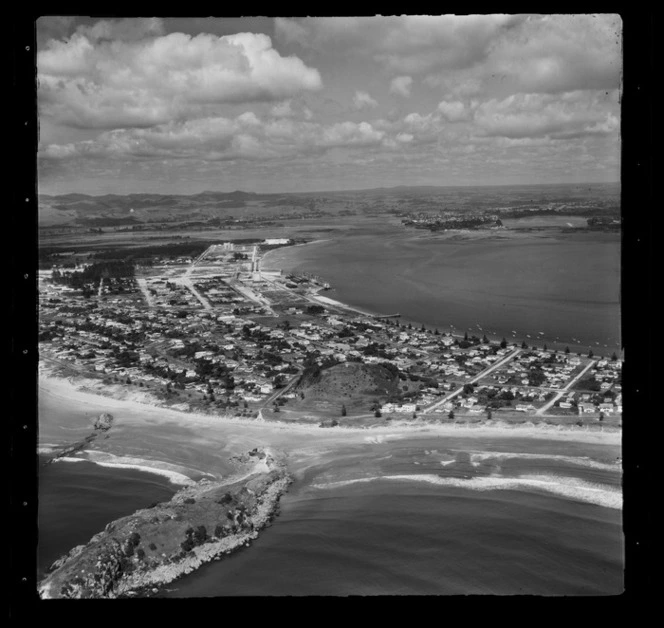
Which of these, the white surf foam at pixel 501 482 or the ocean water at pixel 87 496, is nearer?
the ocean water at pixel 87 496

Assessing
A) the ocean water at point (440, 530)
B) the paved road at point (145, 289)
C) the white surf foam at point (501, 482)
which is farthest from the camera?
the paved road at point (145, 289)

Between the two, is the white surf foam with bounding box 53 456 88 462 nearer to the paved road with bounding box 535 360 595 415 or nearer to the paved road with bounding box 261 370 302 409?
the paved road with bounding box 261 370 302 409

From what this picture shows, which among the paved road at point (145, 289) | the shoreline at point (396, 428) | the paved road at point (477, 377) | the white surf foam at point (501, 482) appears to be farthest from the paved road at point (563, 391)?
the paved road at point (145, 289)

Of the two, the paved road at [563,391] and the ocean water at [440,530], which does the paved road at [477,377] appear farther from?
the paved road at [563,391]

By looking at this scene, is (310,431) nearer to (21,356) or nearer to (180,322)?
(180,322)

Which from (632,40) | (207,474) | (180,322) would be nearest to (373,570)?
(207,474)

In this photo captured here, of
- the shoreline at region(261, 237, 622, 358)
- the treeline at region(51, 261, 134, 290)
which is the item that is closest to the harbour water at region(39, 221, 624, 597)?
the shoreline at region(261, 237, 622, 358)

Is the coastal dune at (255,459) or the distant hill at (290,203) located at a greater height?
the distant hill at (290,203)

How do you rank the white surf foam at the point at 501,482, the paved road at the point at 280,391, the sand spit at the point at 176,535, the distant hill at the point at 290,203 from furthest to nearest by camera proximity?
the paved road at the point at 280,391
the distant hill at the point at 290,203
the white surf foam at the point at 501,482
the sand spit at the point at 176,535
